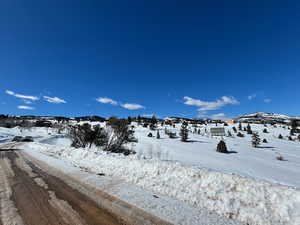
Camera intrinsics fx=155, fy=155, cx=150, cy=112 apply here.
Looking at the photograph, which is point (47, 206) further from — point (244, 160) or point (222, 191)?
point (244, 160)

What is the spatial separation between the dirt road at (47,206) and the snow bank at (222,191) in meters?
2.18

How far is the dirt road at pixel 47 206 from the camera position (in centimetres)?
359


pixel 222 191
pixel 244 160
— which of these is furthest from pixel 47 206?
pixel 244 160

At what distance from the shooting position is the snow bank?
3734mm

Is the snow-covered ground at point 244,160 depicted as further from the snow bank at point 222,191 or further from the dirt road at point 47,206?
the dirt road at point 47,206

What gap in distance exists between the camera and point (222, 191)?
15.3 feet

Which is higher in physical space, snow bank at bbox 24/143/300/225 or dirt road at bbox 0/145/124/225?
snow bank at bbox 24/143/300/225

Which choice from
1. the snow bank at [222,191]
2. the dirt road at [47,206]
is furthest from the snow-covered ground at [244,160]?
the dirt road at [47,206]

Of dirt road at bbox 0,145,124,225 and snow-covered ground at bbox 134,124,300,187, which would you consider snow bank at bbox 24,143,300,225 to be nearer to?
snow-covered ground at bbox 134,124,300,187

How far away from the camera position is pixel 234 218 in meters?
3.86

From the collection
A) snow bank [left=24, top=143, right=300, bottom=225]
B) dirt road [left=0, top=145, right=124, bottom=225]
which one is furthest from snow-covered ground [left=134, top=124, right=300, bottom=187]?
dirt road [left=0, top=145, right=124, bottom=225]

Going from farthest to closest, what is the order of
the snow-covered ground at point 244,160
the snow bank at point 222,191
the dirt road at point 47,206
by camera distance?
the snow-covered ground at point 244,160, the snow bank at point 222,191, the dirt road at point 47,206

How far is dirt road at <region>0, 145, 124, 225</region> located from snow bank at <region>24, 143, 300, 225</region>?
218cm

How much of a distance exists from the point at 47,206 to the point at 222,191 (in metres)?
5.01
